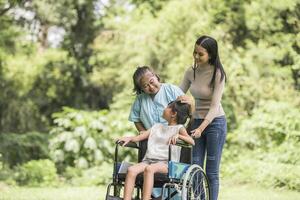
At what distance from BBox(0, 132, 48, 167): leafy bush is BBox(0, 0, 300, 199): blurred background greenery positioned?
21mm

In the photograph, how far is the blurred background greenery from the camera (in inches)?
392

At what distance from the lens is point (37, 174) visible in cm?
995

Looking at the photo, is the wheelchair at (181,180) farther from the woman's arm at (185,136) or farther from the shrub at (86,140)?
the shrub at (86,140)

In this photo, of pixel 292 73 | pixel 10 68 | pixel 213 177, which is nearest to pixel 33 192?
pixel 213 177

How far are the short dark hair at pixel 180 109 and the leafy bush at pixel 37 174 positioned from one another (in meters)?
5.77

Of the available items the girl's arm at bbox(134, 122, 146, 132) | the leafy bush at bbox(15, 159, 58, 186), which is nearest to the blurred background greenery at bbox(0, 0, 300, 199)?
the leafy bush at bbox(15, 159, 58, 186)

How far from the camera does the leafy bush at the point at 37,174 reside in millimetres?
9898

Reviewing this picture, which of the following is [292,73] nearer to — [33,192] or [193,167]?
[33,192]

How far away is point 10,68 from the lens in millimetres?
14961

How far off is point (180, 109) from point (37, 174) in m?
5.98

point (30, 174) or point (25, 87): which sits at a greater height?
point (25, 87)

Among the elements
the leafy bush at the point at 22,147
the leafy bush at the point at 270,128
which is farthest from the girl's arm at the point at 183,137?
the leafy bush at the point at 22,147

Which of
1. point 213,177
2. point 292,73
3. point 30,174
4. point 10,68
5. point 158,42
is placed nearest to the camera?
point 213,177

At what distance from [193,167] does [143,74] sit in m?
0.73
